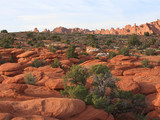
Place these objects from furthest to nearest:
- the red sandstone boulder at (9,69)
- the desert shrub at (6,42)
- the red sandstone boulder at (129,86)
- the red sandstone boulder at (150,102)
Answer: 1. the desert shrub at (6,42)
2. the red sandstone boulder at (9,69)
3. the red sandstone boulder at (129,86)
4. the red sandstone boulder at (150,102)

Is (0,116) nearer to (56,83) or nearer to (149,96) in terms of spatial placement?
(56,83)

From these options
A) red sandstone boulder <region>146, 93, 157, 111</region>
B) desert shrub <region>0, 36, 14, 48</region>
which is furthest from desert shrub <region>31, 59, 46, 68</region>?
red sandstone boulder <region>146, 93, 157, 111</region>

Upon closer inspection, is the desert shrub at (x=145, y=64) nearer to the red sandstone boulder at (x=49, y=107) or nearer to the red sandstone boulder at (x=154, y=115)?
the red sandstone boulder at (x=154, y=115)

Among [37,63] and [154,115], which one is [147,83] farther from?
[37,63]

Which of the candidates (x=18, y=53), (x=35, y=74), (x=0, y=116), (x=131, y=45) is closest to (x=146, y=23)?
(x=131, y=45)

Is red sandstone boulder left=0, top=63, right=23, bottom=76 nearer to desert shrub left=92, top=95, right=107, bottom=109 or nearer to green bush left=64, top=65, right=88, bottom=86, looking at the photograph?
green bush left=64, top=65, right=88, bottom=86

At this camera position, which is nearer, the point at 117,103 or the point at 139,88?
the point at 117,103

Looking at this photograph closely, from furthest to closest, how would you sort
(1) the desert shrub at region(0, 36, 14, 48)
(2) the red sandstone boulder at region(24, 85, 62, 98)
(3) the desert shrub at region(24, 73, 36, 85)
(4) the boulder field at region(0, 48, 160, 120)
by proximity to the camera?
1. (1) the desert shrub at region(0, 36, 14, 48)
2. (3) the desert shrub at region(24, 73, 36, 85)
3. (2) the red sandstone boulder at region(24, 85, 62, 98)
4. (4) the boulder field at region(0, 48, 160, 120)

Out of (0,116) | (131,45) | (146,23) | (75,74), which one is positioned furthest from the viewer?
(146,23)

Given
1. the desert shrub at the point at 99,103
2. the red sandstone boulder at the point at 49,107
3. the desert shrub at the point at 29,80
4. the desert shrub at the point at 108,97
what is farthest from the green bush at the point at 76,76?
the red sandstone boulder at the point at 49,107

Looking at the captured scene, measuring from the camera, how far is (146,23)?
114812 mm

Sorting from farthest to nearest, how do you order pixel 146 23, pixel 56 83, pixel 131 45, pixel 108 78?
1. pixel 146 23
2. pixel 131 45
3. pixel 56 83
4. pixel 108 78

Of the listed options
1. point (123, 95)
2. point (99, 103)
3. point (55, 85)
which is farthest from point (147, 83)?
point (55, 85)

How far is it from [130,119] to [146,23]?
121 m
